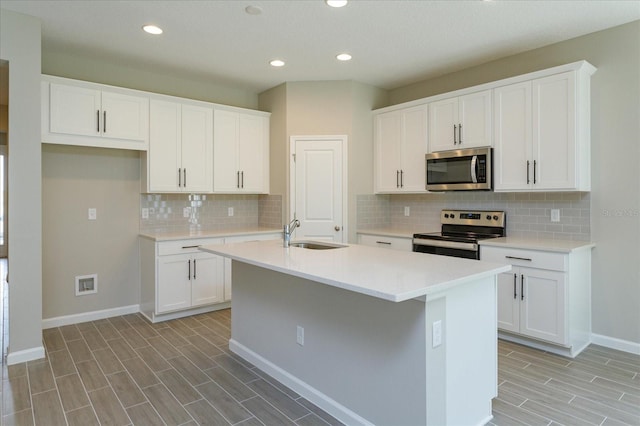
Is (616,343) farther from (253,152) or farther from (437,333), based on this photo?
(253,152)

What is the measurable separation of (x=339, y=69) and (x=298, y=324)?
9.82ft

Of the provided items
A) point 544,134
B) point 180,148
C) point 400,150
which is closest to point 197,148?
point 180,148

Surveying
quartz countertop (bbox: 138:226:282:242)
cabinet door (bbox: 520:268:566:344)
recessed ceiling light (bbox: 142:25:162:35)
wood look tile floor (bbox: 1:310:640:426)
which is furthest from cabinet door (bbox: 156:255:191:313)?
cabinet door (bbox: 520:268:566:344)

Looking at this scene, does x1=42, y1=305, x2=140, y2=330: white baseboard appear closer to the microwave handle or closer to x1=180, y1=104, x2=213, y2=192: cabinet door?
x1=180, y1=104, x2=213, y2=192: cabinet door

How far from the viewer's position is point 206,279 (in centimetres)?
441

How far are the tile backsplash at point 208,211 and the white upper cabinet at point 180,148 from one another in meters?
0.33

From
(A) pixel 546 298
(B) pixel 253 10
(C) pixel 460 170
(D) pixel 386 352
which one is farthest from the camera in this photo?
(C) pixel 460 170

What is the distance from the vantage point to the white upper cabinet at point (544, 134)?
3.29 meters

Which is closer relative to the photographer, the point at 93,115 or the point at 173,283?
the point at 93,115

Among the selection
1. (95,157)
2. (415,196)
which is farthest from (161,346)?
(415,196)

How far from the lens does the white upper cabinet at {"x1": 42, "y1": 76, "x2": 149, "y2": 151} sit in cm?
360

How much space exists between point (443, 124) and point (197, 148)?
278 cm

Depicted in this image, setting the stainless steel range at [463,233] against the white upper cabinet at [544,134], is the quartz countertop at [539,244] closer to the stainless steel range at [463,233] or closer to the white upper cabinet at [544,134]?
the stainless steel range at [463,233]

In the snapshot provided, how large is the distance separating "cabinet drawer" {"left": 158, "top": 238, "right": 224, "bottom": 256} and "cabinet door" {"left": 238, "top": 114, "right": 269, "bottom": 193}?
93cm
